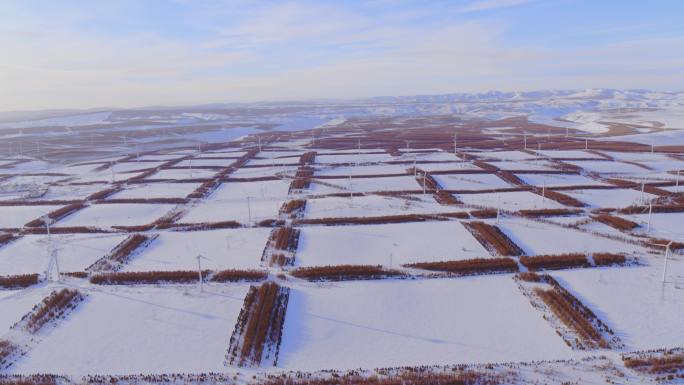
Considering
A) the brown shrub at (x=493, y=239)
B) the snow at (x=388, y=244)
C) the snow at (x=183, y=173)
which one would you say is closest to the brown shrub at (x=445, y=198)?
the snow at (x=388, y=244)

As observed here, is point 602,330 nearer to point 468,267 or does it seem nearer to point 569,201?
point 468,267

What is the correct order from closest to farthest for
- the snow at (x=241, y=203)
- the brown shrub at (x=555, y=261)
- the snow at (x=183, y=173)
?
the brown shrub at (x=555, y=261) → the snow at (x=241, y=203) → the snow at (x=183, y=173)

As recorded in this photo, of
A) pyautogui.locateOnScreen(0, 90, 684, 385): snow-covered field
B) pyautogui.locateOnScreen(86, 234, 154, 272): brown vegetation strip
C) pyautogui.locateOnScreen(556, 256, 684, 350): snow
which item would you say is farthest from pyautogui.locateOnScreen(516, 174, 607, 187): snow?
pyautogui.locateOnScreen(86, 234, 154, 272): brown vegetation strip

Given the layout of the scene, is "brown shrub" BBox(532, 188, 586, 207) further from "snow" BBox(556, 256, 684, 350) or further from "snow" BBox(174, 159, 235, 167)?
"snow" BBox(174, 159, 235, 167)

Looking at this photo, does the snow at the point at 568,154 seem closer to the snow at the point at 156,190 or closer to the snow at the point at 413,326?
the snow at the point at 413,326

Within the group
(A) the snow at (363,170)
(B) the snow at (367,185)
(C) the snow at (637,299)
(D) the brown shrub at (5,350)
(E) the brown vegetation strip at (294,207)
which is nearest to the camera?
(D) the brown shrub at (5,350)

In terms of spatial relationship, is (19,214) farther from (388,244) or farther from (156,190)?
(388,244)
